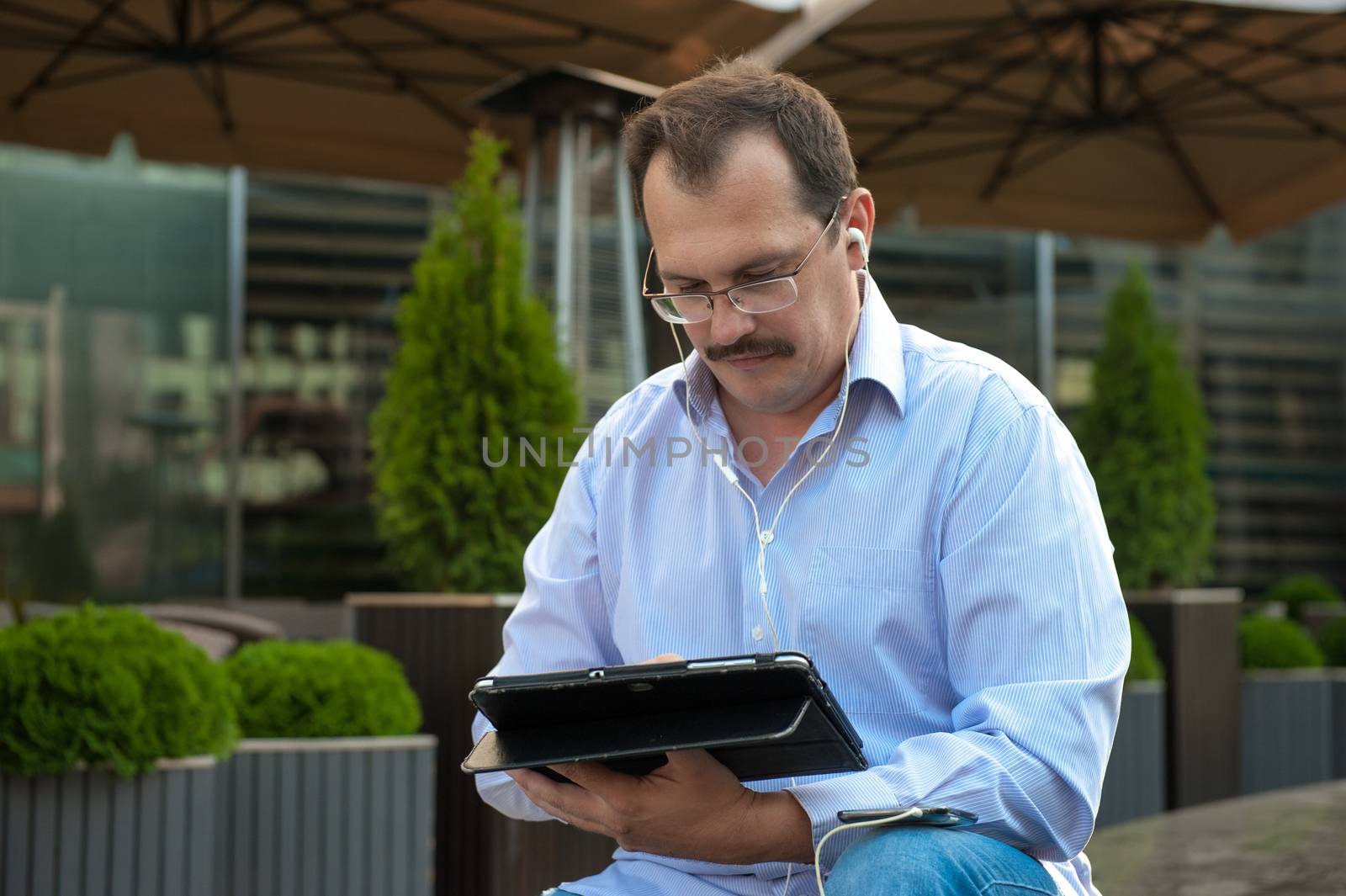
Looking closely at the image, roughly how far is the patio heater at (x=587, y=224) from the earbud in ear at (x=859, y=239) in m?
4.16

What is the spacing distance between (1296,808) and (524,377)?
127 inches

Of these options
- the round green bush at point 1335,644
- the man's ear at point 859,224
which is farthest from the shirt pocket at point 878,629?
the round green bush at point 1335,644

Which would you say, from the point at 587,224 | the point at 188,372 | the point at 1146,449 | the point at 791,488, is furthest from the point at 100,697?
the point at 1146,449

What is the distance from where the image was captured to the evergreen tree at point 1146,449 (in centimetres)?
783

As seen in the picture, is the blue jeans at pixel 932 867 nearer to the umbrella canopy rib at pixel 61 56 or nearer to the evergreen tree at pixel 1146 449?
the umbrella canopy rib at pixel 61 56

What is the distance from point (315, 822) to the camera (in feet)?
11.3

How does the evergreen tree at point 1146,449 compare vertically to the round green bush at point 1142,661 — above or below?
above

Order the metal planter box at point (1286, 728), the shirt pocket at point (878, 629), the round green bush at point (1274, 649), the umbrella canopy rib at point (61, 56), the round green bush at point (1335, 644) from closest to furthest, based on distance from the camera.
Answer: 1. the shirt pocket at point (878, 629)
2. the umbrella canopy rib at point (61, 56)
3. the metal planter box at point (1286, 728)
4. the round green bush at point (1274, 649)
5. the round green bush at point (1335, 644)

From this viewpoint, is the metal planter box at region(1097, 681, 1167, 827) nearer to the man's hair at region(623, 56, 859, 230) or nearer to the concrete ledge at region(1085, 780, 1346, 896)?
the concrete ledge at region(1085, 780, 1346, 896)

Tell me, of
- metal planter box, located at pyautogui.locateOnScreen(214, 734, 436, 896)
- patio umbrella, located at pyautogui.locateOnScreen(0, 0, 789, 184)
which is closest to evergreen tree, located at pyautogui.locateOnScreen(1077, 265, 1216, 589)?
patio umbrella, located at pyautogui.locateOnScreen(0, 0, 789, 184)

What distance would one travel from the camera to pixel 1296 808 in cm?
502

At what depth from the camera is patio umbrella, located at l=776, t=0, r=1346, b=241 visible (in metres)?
6.46

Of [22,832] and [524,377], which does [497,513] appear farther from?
[22,832]

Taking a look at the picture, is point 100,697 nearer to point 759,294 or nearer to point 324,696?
point 324,696
